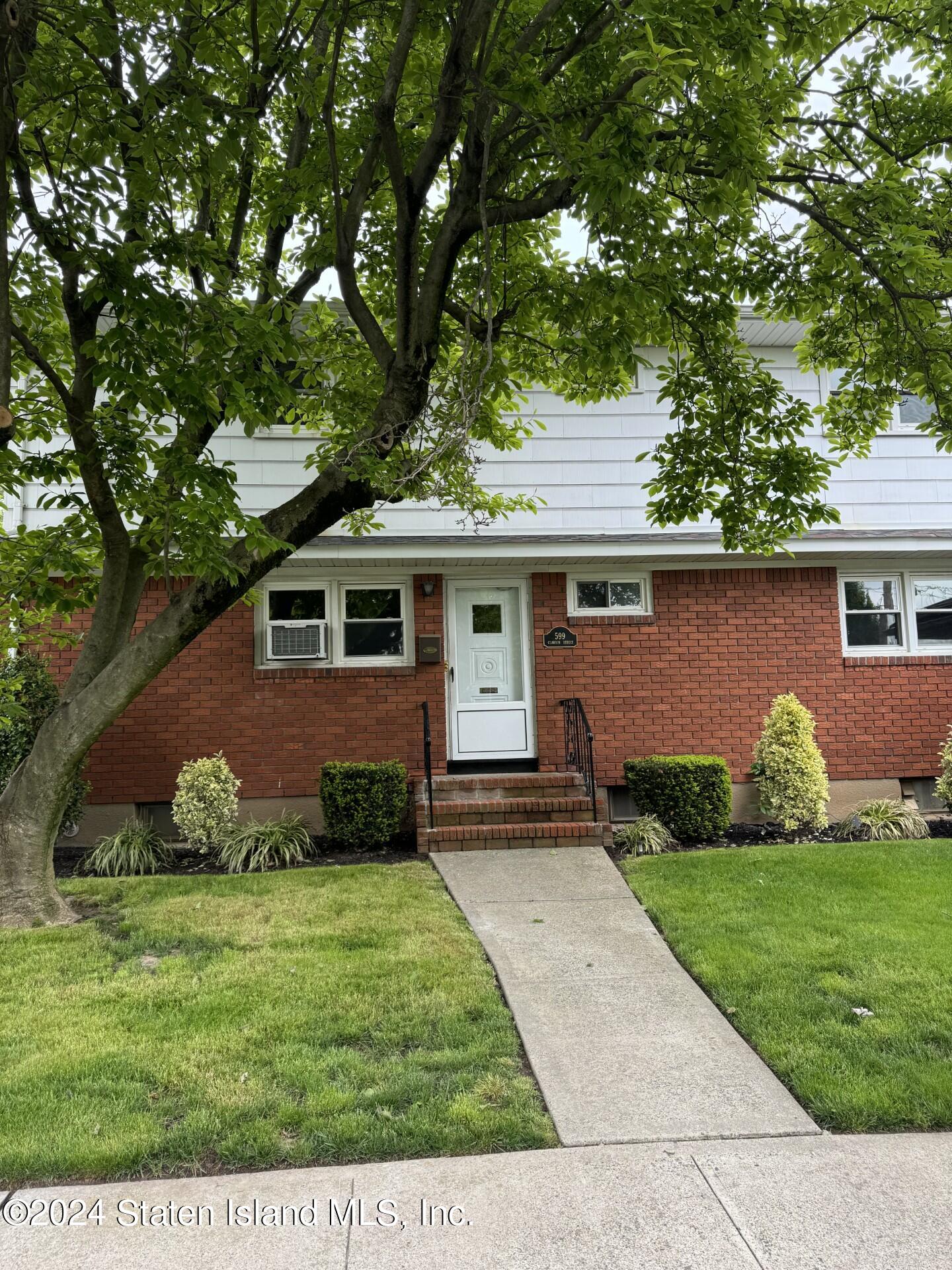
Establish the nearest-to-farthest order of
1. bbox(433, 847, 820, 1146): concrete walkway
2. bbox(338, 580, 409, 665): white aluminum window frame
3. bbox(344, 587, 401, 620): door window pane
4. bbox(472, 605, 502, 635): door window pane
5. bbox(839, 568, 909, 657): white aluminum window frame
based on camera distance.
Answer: bbox(433, 847, 820, 1146): concrete walkway < bbox(338, 580, 409, 665): white aluminum window frame < bbox(344, 587, 401, 620): door window pane < bbox(472, 605, 502, 635): door window pane < bbox(839, 568, 909, 657): white aluminum window frame

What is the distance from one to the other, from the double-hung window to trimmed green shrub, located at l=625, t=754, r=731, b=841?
3.05 meters

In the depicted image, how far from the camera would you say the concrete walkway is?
3512mm

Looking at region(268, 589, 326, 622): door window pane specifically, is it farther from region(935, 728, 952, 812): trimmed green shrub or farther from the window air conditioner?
region(935, 728, 952, 812): trimmed green shrub

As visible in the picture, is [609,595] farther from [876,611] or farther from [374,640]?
Answer: [876,611]

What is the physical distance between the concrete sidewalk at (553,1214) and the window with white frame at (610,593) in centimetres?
747

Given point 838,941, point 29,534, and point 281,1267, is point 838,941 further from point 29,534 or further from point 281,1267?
point 29,534

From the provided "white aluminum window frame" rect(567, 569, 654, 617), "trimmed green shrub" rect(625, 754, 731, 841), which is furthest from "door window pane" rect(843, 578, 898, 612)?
"trimmed green shrub" rect(625, 754, 731, 841)

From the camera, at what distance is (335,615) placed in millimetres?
10172

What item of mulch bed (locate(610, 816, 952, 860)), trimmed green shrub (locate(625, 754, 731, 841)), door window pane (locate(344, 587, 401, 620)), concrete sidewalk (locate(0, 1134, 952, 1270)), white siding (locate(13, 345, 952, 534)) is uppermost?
white siding (locate(13, 345, 952, 534))

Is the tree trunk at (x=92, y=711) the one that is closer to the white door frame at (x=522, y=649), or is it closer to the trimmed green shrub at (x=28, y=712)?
the trimmed green shrub at (x=28, y=712)

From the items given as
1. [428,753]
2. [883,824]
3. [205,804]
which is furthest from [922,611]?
[205,804]

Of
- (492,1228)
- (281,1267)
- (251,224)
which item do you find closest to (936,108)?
(251,224)

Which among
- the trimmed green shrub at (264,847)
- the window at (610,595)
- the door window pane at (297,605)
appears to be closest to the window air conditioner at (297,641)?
the door window pane at (297,605)

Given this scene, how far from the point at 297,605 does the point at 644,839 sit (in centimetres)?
485
